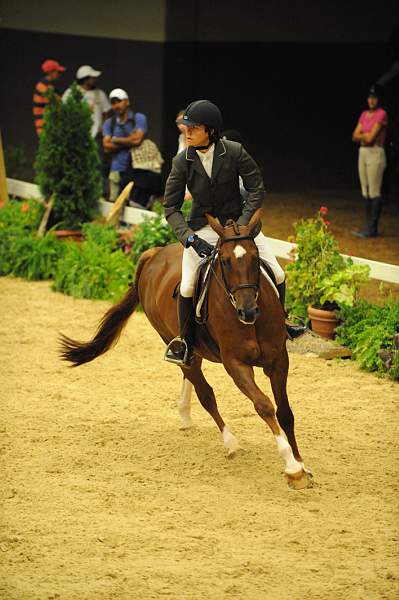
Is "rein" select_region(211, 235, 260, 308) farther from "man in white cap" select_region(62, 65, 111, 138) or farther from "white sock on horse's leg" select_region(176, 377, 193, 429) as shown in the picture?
"man in white cap" select_region(62, 65, 111, 138)

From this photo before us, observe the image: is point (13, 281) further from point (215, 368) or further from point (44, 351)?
point (215, 368)

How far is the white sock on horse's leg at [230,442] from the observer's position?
768 cm

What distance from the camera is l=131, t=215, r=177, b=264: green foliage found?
40.1 ft

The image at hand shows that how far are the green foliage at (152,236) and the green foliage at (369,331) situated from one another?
265cm

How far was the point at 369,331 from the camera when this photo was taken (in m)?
Answer: 9.90

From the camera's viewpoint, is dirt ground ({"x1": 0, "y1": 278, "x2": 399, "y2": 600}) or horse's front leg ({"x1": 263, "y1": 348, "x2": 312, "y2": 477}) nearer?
dirt ground ({"x1": 0, "y1": 278, "x2": 399, "y2": 600})

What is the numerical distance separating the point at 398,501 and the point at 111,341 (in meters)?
2.91

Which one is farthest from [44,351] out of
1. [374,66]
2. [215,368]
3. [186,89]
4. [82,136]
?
[374,66]

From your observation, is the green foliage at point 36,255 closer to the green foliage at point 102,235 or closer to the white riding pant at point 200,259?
the green foliage at point 102,235

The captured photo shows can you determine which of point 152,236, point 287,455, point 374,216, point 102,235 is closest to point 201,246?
point 287,455

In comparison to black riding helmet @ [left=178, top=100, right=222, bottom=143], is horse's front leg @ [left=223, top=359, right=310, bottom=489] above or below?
below

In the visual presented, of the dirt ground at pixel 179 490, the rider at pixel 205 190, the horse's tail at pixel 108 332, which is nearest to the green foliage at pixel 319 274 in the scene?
the dirt ground at pixel 179 490

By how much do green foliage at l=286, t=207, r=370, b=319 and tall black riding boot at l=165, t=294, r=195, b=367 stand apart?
9.43 ft

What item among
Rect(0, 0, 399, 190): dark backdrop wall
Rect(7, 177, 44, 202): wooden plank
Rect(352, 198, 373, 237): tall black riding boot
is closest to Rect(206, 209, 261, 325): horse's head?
Rect(352, 198, 373, 237): tall black riding boot
